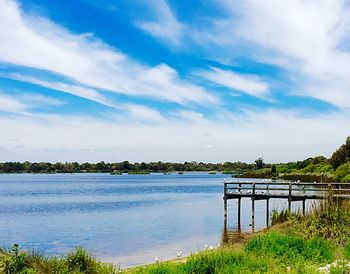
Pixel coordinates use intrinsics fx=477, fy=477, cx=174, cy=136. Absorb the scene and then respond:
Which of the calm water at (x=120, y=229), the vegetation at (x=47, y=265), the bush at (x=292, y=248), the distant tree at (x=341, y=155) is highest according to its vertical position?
the distant tree at (x=341, y=155)

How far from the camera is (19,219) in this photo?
50344mm


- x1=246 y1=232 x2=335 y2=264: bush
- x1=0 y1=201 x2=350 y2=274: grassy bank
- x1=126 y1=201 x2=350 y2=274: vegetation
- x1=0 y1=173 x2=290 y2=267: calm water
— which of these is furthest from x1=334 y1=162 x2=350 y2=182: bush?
x1=246 y1=232 x2=335 y2=264: bush

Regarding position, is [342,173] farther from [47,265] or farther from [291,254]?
[47,265]

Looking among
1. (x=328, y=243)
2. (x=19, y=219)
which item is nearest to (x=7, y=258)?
(x=328, y=243)

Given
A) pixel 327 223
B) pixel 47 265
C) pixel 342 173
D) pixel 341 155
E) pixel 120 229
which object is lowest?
pixel 120 229

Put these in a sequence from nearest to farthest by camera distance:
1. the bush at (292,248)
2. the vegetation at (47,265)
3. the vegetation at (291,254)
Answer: the vegetation at (291,254) < the vegetation at (47,265) < the bush at (292,248)

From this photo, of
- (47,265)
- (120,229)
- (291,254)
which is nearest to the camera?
(47,265)

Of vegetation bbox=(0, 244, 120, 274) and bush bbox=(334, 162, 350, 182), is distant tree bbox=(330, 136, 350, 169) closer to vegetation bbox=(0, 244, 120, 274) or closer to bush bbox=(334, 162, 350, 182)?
bush bbox=(334, 162, 350, 182)

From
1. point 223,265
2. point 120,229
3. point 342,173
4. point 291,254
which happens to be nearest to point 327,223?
point 291,254

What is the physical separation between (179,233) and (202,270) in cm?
2629

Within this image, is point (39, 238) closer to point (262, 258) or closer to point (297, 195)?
point (297, 195)

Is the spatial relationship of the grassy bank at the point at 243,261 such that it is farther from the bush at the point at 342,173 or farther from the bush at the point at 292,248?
the bush at the point at 342,173

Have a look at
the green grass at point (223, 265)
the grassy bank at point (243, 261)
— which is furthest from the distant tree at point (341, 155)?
the green grass at point (223, 265)

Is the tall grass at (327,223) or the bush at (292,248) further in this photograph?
the tall grass at (327,223)
